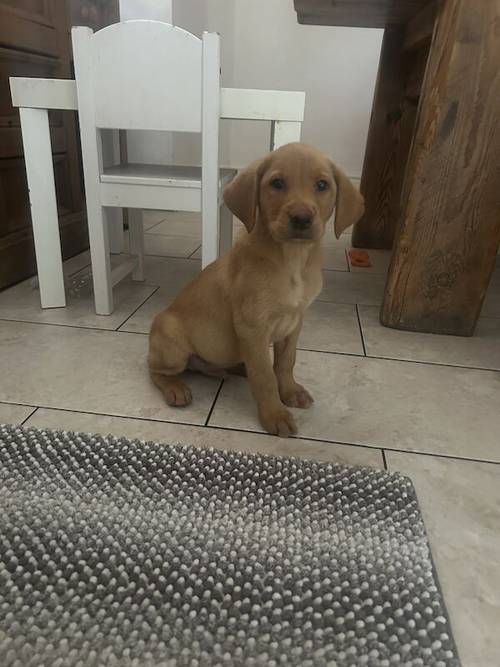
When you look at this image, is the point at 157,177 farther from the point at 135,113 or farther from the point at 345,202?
the point at 345,202

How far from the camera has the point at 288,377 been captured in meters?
1.53

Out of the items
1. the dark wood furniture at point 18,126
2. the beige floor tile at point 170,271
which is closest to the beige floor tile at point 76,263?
the dark wood furniture at point 18,126

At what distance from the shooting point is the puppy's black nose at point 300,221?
3.84ft

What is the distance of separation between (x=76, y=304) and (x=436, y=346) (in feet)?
5.29

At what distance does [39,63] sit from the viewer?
2434 mm

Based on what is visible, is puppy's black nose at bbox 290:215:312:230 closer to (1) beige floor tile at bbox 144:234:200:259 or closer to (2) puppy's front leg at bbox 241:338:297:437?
(2) puppy's front leg at bbox 241:338:297:437

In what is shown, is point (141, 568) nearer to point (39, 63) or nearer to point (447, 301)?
point (447, 301)

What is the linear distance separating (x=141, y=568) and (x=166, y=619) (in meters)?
0.12

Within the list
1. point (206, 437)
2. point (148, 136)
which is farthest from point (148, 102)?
point (148, 136)

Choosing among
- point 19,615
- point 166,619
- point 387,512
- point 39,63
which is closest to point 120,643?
point 166,619

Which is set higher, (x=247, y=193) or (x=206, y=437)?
(x=247, y=193)

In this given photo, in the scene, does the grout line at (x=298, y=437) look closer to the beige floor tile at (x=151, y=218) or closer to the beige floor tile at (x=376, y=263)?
the beige floor tile at (x=376, y=263)

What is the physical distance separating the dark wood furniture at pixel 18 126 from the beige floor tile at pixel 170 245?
0.53 m

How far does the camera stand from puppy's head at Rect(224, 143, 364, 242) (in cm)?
119
